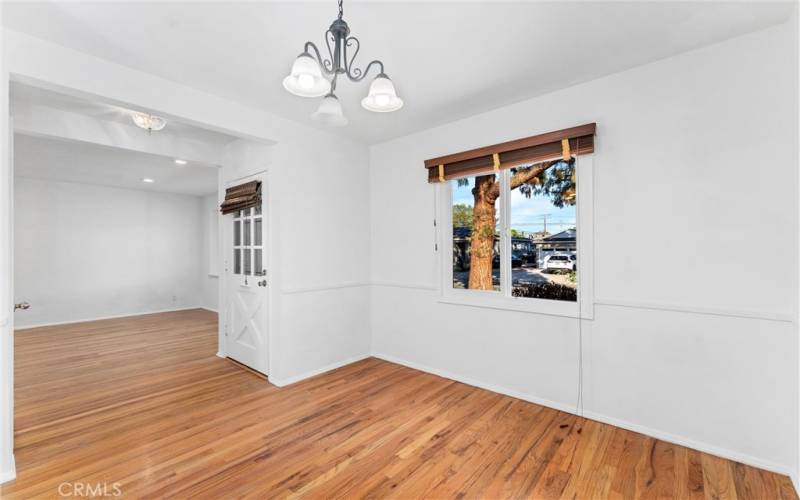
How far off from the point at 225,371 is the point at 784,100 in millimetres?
4873

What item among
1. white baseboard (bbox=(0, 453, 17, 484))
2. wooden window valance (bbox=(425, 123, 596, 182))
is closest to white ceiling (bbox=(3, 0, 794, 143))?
wooden window valance (bbox=(425, 123, 596, 182))

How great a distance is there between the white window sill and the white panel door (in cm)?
187

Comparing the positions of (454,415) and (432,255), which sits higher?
(432,255)

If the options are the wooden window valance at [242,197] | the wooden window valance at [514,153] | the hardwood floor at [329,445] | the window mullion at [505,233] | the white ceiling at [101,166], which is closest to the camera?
the hardwood floor at [329,445]

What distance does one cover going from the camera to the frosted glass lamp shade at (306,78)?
5.03 ft

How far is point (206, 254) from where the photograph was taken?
7648mm

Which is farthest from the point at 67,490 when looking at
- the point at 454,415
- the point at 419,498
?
the point at 454,415

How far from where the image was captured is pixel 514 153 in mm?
2922

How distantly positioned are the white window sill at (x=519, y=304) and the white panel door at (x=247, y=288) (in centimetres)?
187

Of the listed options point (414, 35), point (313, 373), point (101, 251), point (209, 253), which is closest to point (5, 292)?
point (313, 373)

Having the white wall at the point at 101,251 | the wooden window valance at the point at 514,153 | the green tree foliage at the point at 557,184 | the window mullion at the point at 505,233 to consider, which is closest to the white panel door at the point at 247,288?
the wooden window valance at the point at 514,153

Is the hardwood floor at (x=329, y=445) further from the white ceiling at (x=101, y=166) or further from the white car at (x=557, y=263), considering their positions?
the white ceiling at (x=101, y=166)

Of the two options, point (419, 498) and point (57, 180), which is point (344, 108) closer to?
point (419, 498)

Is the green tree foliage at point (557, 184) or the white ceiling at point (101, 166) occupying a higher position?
the white ceiling at point (101, 166)
